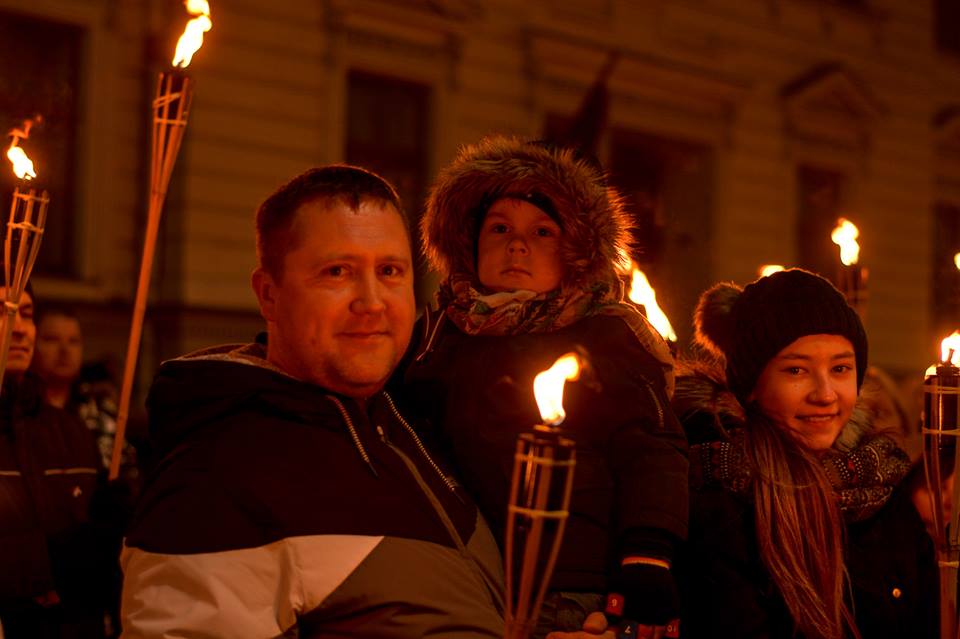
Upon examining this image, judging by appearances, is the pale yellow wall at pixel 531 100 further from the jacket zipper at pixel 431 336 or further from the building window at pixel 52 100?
the jacket zipper at pixel 431 336

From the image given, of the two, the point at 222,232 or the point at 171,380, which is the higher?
the point at 222,232

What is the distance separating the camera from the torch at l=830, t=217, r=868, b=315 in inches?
Answer: 160

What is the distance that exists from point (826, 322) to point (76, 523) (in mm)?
2340

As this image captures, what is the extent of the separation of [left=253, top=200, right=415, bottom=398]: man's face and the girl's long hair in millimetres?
1088

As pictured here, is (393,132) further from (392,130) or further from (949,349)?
(949,349)

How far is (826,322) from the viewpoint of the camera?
3133mm

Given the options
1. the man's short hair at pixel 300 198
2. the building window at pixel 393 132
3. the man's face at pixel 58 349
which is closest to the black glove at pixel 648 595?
the man's short hair at pixel 300 198

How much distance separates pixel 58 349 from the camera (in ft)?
16.4

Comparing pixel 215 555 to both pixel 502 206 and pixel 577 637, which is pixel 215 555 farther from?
pixel 502 206

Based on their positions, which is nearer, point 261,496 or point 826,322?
point 261,496

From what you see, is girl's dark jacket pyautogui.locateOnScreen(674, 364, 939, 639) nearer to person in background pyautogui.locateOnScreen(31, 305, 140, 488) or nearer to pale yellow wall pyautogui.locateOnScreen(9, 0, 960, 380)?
person in background pyautogui.locateOnScreen(31, 305, 140, 488)

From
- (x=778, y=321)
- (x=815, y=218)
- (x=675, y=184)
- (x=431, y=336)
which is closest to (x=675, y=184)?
(x=675, y=184)

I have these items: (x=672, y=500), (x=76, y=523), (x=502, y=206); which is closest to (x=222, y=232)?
(x=76, y=523)

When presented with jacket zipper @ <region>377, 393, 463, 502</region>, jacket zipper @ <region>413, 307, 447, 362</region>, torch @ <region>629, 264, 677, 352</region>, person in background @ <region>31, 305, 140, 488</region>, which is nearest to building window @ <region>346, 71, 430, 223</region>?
person in background @ <region>31, 305, 140, 488</region>
